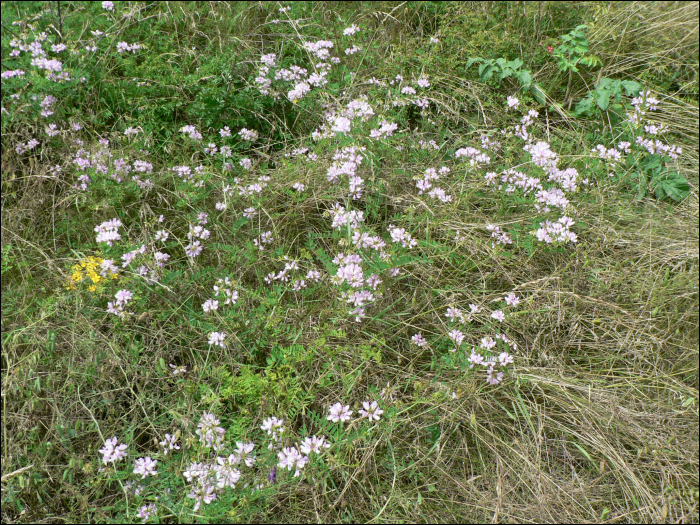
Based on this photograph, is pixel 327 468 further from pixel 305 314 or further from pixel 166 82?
pixel 166 82

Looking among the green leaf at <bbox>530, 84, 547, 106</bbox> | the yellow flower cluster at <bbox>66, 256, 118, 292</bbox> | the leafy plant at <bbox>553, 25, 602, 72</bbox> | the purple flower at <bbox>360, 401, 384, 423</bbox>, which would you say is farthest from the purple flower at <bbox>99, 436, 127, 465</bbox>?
the leafy plant at <bbox>553, 25, 602, 72</bbox>

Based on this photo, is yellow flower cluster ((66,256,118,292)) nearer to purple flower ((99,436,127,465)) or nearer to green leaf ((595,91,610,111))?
purple flower ((99,436,127,465))

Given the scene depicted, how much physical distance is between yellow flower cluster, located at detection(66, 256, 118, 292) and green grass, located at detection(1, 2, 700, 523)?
0.03 m

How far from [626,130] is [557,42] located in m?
1.07

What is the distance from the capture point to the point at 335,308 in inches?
93.2

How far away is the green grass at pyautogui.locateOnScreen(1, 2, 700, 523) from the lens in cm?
196

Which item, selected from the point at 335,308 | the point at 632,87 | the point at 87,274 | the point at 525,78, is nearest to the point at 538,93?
the point at 525,78

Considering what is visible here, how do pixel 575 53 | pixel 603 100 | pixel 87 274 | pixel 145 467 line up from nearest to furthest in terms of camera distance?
pixel 145 467, pixel 87 274, pixel 603 100, pixel 575 53

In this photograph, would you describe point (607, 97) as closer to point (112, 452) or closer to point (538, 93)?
point (538, 93)

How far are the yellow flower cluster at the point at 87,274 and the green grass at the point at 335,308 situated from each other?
0.03 metres

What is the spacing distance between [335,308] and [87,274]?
1079mm

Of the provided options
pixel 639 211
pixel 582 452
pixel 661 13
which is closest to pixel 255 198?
pixel 582 452

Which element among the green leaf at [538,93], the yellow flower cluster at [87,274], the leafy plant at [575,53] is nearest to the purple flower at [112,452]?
the yellow flower cluster at [87,274]

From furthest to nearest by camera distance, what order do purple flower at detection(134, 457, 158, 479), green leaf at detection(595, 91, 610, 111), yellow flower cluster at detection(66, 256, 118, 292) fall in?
green leaf at detection(595, 91, 610, 111) < yellow flower cluster at detection(66, 256, 118, 292) < purple flower at detection(134, 457, 158, 479)
